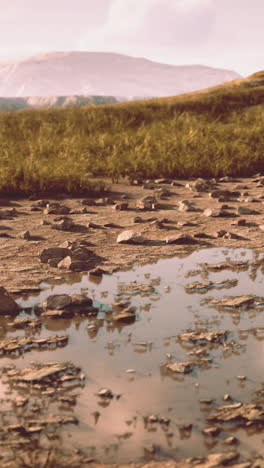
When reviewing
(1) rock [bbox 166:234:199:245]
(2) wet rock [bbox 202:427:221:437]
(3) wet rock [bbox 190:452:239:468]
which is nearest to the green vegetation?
(1) rock [bbox 166:234:199:245]

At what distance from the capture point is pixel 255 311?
2.69 meters

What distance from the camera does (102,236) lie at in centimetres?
428

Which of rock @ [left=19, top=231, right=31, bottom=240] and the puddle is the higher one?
rock @ [left=19, top=231, right=31, bottom=240]

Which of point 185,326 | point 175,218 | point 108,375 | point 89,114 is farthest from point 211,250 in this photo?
point 89,114

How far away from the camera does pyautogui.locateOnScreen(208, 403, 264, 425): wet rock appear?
1.71 m

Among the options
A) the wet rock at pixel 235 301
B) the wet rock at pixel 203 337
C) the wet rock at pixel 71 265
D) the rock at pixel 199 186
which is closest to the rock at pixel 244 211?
the rock at pixel 199 186

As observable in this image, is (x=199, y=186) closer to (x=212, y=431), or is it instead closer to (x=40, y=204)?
(x=40, y=204)

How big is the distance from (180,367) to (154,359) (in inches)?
5.1

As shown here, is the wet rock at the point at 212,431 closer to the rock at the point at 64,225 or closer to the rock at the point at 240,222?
the rock at the point at 64,225

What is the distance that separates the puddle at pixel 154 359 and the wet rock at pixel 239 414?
3 cm

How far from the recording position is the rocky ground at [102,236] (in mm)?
1953

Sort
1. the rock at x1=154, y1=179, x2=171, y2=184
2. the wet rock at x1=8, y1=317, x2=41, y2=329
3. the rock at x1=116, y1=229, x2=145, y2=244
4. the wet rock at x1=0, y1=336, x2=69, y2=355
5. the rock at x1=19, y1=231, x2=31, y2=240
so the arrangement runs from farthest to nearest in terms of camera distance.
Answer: the rock at x1=154, y1=179, x2=171, y2=184, the rock at x1=19, y1=231, x2=31, y2=240, the rock at x1=116, y1=229, x2=145, y2=244, the wet rock at x1=8, y1=317, x2=41, y2=329, the wet rock at x1=0, y1=336, x2=69, y2=355

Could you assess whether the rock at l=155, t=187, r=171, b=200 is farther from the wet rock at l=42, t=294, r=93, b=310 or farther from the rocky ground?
the wet rock at l=42, t=294, r=93, b=310

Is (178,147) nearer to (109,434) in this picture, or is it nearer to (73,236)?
(73,236)
